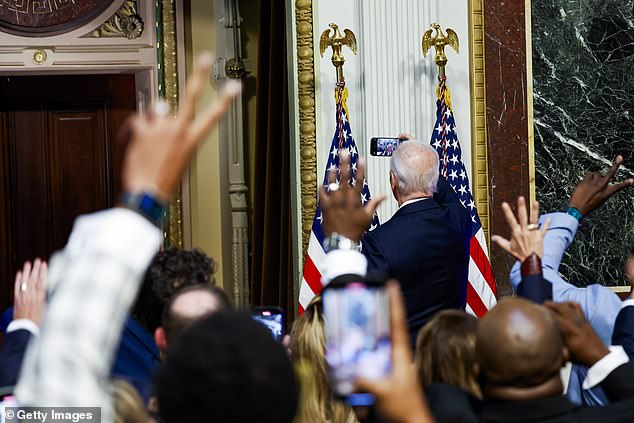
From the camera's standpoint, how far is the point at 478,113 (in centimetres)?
597

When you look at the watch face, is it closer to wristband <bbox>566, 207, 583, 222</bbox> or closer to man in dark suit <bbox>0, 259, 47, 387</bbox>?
wristband <bbox>566, 207, 583, 222</bbox>

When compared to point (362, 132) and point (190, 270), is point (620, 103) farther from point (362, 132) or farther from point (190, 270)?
point (190, 270)

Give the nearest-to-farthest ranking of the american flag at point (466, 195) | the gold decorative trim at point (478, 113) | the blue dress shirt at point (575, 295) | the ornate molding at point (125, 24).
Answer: the blue dress shirt at point (575, 295) → the american flag at point (466, 195) → the gold decorative trim at point (478, 113) → the ornate molding at point (125, 24)

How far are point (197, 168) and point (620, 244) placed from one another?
3001 mm

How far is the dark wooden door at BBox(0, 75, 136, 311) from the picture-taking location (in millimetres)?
7496

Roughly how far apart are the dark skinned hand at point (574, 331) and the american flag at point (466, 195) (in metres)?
3.06

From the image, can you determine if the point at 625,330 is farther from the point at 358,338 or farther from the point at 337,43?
the point at 337,43

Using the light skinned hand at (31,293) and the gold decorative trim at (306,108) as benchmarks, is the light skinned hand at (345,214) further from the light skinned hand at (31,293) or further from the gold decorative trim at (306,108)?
the gold decorative trim at (306,108)

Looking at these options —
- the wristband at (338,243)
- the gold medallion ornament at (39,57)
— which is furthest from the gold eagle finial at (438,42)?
the wristband at (338,243)

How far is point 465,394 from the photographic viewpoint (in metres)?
2.12

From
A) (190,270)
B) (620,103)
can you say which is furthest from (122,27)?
(190,270)

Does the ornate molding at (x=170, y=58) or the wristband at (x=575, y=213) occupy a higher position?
the ornate molding at (x=170, y=58)

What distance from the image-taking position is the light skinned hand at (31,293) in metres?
2.27

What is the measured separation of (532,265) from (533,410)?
2.14ft
